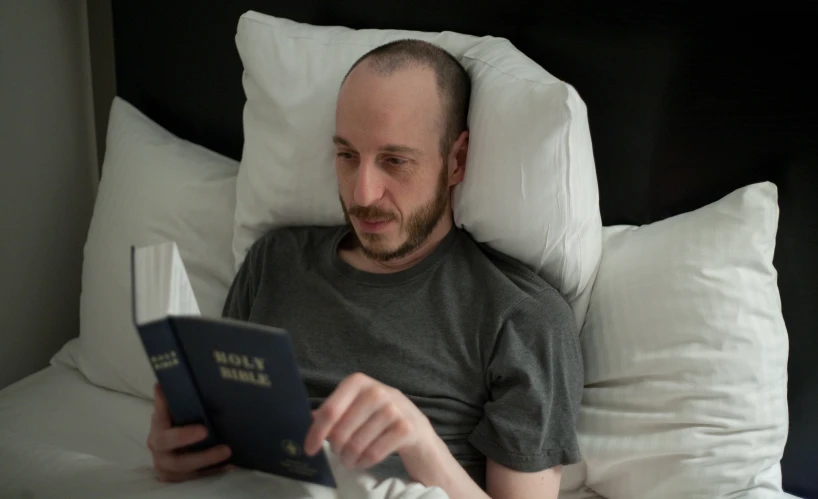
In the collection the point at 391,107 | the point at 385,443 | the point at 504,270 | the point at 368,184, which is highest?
the point at 391,107

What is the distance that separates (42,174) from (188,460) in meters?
0.99

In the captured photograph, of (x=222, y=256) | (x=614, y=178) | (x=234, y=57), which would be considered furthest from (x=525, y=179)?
(x=234, y=57)

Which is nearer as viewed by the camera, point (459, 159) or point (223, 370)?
point (223, 370)

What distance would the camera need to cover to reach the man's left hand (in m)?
0.81

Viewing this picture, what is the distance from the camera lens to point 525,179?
1.06 m

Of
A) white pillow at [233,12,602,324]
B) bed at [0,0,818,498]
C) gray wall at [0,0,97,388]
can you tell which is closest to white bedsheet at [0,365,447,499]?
bed at [0,0,818,498]

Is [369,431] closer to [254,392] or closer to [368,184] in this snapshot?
[254,392]

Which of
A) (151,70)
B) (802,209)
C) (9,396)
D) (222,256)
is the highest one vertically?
(151,70)

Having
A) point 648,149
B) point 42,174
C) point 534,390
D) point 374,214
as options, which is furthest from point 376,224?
point 42,174

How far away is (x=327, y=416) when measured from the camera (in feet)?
2.64

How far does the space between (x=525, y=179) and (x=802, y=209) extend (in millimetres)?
431

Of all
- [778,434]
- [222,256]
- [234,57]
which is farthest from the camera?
[234,57]

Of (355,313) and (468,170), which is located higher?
(468,170)

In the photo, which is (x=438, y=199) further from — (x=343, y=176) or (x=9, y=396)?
(x=9, y=396)
